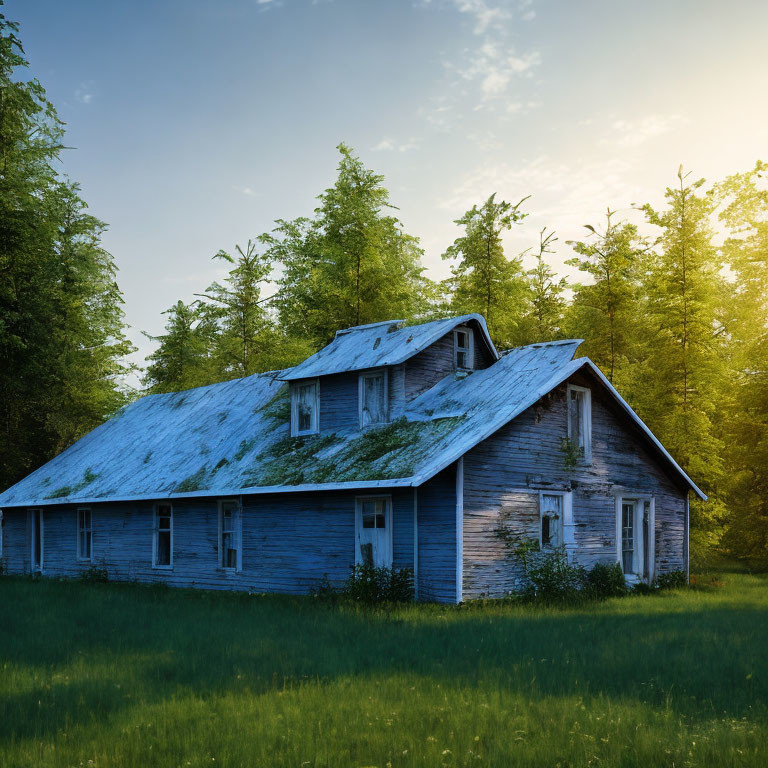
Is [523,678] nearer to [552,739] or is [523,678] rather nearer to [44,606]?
[552,739]

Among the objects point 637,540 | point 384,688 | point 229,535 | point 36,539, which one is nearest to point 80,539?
point 36,539

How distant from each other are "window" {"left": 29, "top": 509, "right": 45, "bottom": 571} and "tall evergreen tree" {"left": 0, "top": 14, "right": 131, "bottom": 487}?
258 inches

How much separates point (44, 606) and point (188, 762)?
14239 mm

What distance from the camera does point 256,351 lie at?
4903 cm

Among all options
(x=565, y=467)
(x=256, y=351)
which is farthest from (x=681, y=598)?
(x=256, y=351)

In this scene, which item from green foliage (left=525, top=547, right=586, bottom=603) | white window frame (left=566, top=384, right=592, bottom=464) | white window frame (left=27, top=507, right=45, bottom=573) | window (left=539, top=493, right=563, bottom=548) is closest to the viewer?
green foliage (left=525, top=547, right=586, bottom=603)

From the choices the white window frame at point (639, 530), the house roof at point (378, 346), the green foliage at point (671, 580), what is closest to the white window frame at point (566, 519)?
the white window frame at point (639, 530)

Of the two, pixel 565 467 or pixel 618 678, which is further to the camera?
pixel 565 467

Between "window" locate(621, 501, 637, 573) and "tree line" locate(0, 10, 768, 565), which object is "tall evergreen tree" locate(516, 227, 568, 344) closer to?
"tree line" locate(0, 10, 768, 565)

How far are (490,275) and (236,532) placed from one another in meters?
21.0

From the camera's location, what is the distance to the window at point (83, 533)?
3141 centimetres

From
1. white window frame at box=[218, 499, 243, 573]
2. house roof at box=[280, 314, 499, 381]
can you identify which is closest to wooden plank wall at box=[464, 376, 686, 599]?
house roof at box=[280, 314, 499, 381]

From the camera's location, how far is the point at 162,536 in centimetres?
2839

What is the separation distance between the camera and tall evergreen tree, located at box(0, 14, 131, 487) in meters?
34.4
